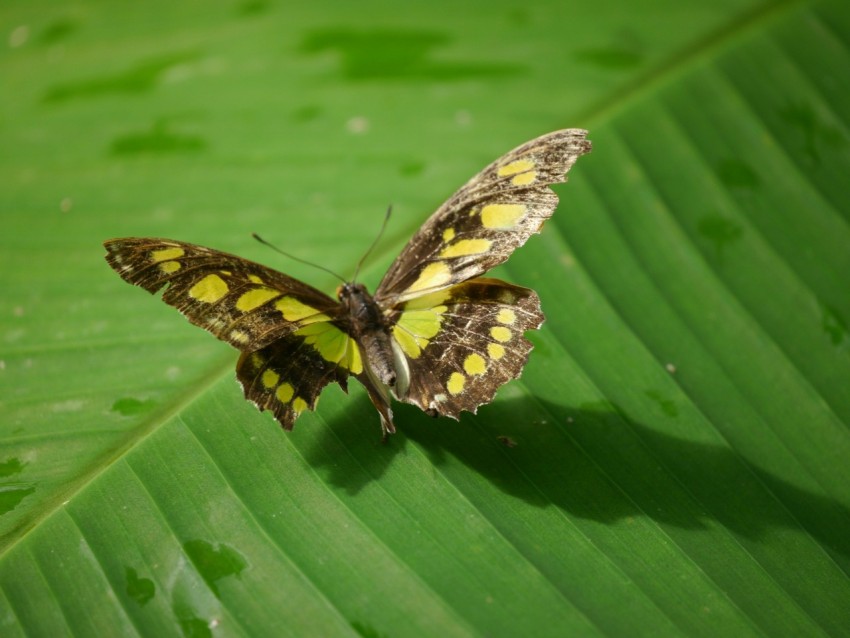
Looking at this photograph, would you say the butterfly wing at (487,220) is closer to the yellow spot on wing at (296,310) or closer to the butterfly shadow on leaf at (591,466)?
the yellow spot on wing at (296,310)

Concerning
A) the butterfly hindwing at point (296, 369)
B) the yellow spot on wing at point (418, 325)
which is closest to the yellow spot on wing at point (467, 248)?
the yellow spot on wing at point (418, 325)

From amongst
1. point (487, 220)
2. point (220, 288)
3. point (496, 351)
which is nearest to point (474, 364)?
point (496, 351)

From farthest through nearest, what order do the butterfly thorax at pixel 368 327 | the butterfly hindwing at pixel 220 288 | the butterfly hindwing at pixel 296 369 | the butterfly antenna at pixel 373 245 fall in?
the butterfly antenna at pixel 373 245
the butterfly thorax at pixel 368 327
the butterfly hindwing at pixel 296 369
the butterfly hindwing at pixel 220 288

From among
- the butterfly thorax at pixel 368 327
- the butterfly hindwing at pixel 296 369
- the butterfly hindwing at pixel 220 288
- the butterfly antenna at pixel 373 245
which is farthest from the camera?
the butterfly antenna at pixel 373 245

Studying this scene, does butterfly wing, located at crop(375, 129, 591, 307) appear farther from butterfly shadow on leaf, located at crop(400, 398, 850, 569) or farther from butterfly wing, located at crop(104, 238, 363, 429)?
butterfly shadow on leaf, located at crop(400, 398, 850, 569)

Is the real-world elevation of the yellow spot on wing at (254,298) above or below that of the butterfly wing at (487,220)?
below

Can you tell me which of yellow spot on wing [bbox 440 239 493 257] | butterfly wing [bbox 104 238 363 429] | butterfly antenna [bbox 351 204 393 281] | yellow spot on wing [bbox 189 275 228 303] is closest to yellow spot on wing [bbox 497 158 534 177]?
yellow spot on wing [bbox 440 239 493 257]

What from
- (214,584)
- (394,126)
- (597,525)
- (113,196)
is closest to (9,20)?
(113,196)
